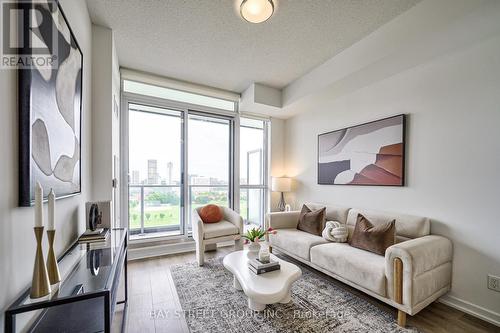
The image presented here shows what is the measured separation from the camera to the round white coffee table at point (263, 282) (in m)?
1.69

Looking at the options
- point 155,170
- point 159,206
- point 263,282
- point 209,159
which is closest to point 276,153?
point 209,159

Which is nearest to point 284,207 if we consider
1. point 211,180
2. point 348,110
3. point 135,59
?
point 211,180

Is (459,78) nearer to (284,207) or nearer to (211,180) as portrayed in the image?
(284,207)

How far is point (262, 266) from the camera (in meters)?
1.99

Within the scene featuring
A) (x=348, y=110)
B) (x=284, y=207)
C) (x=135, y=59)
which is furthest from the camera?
(x=284, y=207)

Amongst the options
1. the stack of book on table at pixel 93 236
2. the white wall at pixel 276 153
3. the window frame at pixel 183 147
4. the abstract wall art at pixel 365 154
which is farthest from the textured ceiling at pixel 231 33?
the stack of book on table at pixel 93 236

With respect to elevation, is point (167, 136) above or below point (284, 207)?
above

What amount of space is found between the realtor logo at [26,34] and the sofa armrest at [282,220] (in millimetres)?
2965

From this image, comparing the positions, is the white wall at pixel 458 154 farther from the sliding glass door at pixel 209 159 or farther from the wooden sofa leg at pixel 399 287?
the sliding glass door at pixel 209 159

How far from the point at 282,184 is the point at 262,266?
227 centimetres

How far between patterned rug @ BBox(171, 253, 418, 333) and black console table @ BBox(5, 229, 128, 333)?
95cm

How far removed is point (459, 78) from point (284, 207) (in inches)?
124

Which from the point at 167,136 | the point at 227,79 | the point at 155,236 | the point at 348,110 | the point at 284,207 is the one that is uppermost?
the point at 227,79

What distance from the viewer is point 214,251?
11.6 feet
